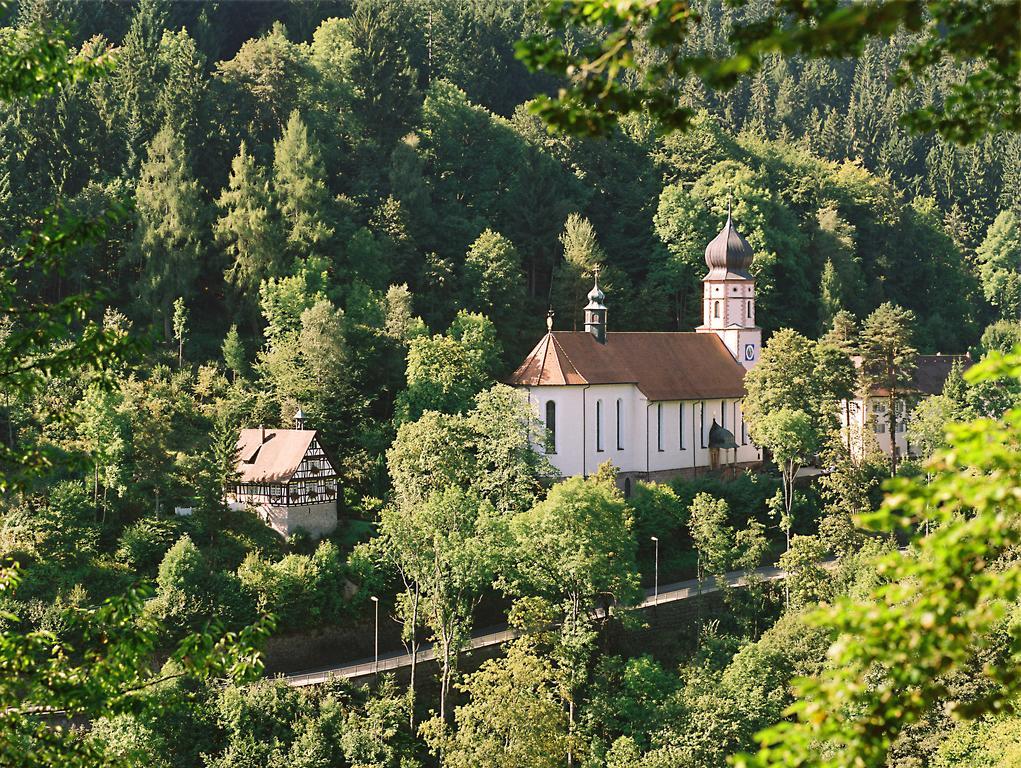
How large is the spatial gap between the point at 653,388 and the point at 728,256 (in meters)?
9.10

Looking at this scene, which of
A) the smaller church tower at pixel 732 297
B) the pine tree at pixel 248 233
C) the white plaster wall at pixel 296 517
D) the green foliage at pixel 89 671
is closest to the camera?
the green foliage at pixel 89 671

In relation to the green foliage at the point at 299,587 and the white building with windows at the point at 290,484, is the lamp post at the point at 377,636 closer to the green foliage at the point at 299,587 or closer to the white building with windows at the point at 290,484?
the green foliage at the point at 299,587

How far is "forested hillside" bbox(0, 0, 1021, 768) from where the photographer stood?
29025 millimetres

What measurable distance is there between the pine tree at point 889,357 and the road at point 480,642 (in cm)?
968

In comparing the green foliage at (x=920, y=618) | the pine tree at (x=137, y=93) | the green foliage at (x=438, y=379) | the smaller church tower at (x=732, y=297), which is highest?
the pine tree at (x=137, y=93)

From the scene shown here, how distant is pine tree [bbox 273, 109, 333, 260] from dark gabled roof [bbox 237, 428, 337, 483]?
11.6 m

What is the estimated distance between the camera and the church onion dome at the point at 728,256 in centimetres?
6094

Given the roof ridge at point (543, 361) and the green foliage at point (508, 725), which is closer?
the green foliage at point (508, 725)

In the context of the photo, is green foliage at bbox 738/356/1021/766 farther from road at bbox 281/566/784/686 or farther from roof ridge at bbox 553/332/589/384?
roof ridge at bbox 553/332/589/384

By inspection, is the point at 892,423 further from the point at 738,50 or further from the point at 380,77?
the point at 738,50

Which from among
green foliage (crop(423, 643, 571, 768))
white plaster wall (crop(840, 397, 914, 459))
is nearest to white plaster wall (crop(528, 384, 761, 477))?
white plaster wall (crop(840, 397, 914, 459))

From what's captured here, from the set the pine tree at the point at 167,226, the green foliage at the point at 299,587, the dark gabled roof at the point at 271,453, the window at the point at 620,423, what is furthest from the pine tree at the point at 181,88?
the green foliage at the point at 299,587

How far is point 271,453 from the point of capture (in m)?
44.2

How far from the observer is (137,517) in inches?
1599
